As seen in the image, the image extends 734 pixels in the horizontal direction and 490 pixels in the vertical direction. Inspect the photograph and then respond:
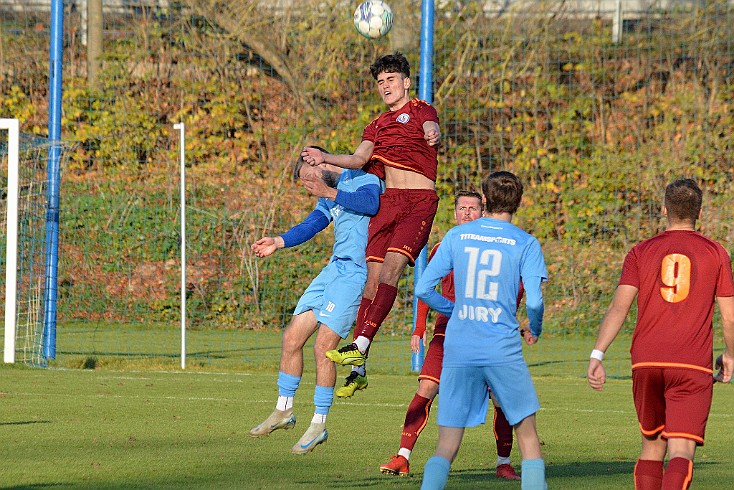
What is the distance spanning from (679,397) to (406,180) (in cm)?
329

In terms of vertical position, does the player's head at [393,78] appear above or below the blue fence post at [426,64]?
below

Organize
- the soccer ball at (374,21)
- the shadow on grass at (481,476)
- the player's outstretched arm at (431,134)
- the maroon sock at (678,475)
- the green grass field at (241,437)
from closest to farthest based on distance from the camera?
1. the maroon sock at (678,475)
2. the shadow on grass at (481,476)
3. the green grass field at (241,437)
4. the player's outstretched arm at (431,134)
5. the soccer ball at (374,21)

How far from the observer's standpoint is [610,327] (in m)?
5.82

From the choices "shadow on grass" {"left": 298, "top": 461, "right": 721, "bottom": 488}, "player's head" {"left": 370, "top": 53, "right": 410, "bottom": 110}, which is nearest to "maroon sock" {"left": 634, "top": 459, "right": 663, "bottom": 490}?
"shadow on grass" {"left": 298, "top": 461, "right": 721, "bottom": 488}

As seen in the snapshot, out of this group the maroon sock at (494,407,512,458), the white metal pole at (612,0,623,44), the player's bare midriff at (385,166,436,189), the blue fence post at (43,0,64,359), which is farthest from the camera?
the white metal pole at (612,0,623,44)

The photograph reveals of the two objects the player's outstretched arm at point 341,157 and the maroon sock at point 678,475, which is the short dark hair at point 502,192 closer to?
the maroon sock at point 678,475

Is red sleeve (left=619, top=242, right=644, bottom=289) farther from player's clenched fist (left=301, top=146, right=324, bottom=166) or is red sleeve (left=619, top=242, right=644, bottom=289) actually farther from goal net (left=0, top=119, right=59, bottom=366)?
goal net (left=0, top=119, right=59, bottom=366)

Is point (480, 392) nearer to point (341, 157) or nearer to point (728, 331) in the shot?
point (728, 331)

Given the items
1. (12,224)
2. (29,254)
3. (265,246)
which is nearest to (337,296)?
(265,246)

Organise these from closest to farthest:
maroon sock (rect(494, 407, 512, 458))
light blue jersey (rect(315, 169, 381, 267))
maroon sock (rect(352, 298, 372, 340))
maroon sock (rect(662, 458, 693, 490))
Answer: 1. maroon sock (rect(662, 458, 693, 490))
2. maroon sock (rect(494, 407, 512, 458))
3. maroon sock (rect(352, 298, 372, 340))
4. light blue jersey (rect(315, 169, 381, 267))

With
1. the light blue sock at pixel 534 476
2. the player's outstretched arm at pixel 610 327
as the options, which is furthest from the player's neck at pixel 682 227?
the light blue sock at pixel 534 476

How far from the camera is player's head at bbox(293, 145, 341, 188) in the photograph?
8.43m

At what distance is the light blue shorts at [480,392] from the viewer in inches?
225

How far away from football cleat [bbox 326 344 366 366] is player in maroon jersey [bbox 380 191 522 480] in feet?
1.34
